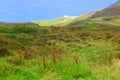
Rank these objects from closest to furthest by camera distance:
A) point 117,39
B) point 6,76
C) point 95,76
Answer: point 6,76 < point 95,76 < point 117,39

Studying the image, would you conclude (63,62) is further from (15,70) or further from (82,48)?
(82,48)

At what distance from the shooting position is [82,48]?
1086 inches

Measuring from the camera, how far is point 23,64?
1355cm

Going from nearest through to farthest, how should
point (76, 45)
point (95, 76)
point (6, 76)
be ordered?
point (6, 76) → point (95, 76) → point (76, 45)

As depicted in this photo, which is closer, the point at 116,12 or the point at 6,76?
the point at 6,76

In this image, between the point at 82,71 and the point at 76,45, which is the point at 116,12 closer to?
the point at 76,45

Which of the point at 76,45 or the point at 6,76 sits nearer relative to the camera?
the point at 6,76

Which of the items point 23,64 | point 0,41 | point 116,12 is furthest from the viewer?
point 116,12

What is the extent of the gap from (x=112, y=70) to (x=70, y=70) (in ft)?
7.54

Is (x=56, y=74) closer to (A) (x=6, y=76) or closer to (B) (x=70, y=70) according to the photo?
(B) (x=70, y=70)

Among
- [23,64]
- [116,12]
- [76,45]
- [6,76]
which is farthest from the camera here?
[116,12]

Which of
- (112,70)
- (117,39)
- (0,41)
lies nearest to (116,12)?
(117,39)

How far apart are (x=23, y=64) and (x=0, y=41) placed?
1332 cm

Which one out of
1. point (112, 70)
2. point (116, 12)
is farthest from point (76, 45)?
point (116, 12)
